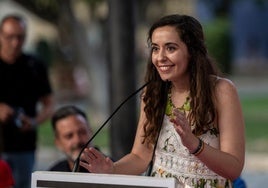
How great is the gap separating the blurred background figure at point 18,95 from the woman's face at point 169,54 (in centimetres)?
287

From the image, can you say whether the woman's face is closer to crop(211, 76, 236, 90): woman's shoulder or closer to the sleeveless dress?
crop(211, 76, 236, 90): woman's shoulder

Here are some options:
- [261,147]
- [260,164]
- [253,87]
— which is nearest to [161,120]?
[260,164]

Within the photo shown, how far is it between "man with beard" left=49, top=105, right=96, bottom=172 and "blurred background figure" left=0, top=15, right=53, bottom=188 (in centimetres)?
127

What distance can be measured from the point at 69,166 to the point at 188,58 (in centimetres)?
152

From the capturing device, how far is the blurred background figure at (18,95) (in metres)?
6.13

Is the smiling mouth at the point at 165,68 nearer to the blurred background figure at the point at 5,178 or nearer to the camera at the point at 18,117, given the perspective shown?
the blurred background figure at the point at 5,178

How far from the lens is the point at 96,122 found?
55.0 feet

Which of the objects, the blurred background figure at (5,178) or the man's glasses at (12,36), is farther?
the man's glasses at (12,36)

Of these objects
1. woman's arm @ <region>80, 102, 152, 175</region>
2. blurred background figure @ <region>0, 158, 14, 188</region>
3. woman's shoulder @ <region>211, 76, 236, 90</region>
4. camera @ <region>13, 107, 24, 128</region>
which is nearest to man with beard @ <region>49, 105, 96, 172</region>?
blurred background figure @ <region>0, 158, 14, 188</region>

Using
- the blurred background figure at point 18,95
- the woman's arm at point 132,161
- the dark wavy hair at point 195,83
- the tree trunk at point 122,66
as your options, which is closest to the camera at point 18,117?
the blurred background figure at point 18,95

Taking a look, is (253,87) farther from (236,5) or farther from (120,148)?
(120,148)

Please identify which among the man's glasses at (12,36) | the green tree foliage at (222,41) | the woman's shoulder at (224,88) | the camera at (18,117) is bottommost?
the green tree foliage at (222,41)

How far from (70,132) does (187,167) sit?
1.51m

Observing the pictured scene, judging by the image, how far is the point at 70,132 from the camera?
15.7 feet
